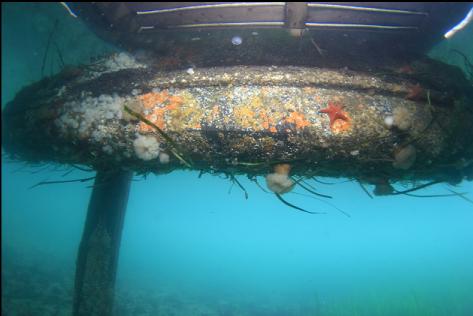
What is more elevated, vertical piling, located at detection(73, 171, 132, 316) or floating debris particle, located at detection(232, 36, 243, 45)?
floating debris particle, located at detection(232, 36, 243, 45)

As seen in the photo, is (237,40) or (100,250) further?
(100,250)

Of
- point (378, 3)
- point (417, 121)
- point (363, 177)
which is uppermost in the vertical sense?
point (378, 3)

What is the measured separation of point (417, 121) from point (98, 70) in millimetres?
4369

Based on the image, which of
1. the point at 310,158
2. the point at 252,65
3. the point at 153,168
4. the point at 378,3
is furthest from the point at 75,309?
the point at 378,3

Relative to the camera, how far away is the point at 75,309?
14.8 feet

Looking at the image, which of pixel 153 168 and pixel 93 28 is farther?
pixel 93 28

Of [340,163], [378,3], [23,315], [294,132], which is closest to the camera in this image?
[294,132]

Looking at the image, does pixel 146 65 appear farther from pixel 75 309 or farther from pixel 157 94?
pixel 75 309

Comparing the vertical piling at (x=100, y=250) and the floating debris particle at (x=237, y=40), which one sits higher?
the floating debris particle at (x=237, y=40)

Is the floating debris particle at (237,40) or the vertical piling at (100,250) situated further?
the vertical piling at (100,250)

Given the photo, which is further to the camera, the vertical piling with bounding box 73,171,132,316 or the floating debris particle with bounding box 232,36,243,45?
the vertical piling with bounding box 73,171,132,316

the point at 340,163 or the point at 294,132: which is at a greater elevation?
the point at 294,132

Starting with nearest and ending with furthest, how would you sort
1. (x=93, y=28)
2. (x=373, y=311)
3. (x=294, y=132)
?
(x=294, y=132) → (x=93, y=28) → (x=373, y=311)

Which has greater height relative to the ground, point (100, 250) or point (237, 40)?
point (237, 40)
